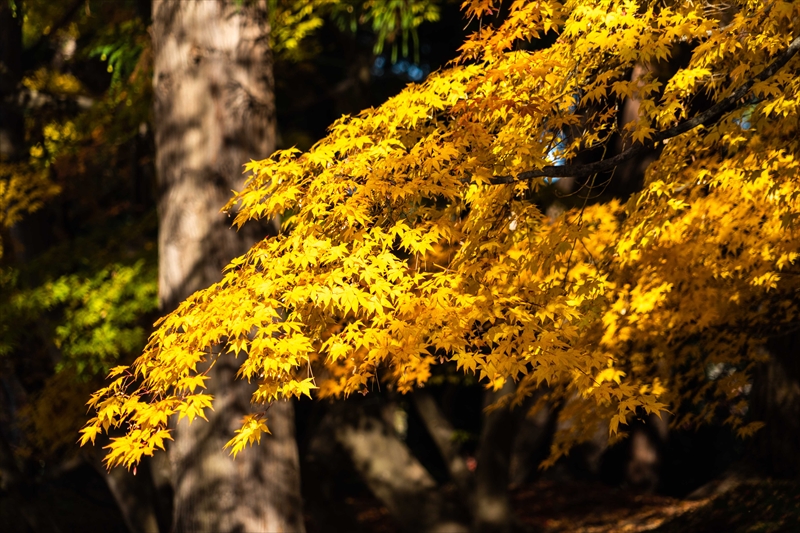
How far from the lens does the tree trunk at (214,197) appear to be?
6.16 meters

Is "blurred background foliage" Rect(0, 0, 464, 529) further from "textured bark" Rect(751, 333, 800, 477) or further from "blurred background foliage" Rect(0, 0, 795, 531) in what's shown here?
"textured bark" Rect(751, 333, 800, 477)

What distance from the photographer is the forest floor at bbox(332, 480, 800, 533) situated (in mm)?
8031

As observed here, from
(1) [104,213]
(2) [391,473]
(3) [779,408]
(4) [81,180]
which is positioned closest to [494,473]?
(2) [391,473]

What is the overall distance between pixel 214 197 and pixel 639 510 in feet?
30.5

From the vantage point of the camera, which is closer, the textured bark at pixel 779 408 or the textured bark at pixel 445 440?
the textured bark at pixel 779 408

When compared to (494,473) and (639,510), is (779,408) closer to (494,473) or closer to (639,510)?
(494,473)

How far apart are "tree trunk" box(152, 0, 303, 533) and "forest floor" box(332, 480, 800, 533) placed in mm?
4532

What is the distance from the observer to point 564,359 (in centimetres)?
365

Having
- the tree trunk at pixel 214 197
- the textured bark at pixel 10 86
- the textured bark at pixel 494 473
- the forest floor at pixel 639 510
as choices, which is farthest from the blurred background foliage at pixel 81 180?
the forest floor at pixel 639 510

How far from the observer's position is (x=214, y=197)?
255 inches

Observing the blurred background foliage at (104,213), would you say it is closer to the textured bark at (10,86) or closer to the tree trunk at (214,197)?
the textured bark at (10,86)

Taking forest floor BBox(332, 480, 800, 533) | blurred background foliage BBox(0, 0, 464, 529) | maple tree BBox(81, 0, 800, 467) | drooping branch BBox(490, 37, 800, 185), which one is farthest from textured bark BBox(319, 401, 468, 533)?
drooping branch BBox(490, 37, 800, 185)

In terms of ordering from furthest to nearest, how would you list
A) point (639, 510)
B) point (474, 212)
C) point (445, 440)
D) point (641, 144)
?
point (639, 510) → point (445, 440) → point (474, 212) → point (641, 144)

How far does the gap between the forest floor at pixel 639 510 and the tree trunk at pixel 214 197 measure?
453 centimetres
